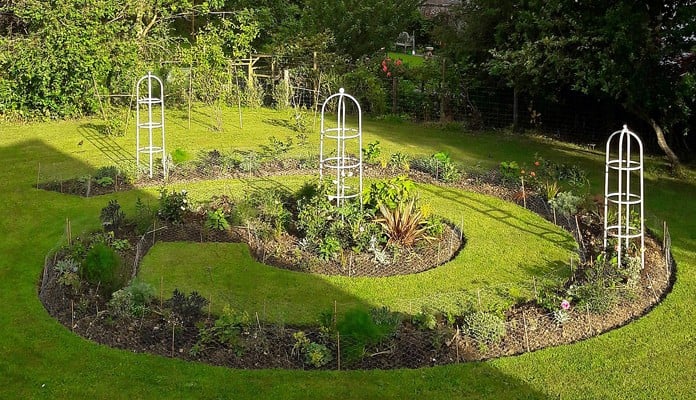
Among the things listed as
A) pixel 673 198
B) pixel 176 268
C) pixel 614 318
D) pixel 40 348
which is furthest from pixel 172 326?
pixel 673 198

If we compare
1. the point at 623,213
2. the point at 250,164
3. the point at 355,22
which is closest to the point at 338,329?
the point at 623,213

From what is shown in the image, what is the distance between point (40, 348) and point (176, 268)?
2.46 m

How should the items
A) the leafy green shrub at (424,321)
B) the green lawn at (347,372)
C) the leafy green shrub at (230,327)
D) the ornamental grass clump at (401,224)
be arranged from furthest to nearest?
the ornamental grass clump at (401,224) < the leafy green shrub at (424,321) < the leafy green shrub at (230,327) < the green lawn at (347,372)

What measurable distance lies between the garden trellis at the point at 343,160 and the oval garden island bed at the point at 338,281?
331 mm

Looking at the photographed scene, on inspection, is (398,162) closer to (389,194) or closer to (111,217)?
(389,194)

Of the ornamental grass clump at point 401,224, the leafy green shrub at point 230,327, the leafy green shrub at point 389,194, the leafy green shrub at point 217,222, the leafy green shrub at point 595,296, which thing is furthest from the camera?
the leafy green shrub at point 217,222

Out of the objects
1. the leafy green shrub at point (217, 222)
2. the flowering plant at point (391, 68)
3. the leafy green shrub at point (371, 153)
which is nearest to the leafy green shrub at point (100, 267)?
the leafy green shrub at point (217, 222)

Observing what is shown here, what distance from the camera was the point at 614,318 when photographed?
8602 millimetres

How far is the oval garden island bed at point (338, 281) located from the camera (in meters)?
7.86

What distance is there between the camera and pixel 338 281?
9.75m

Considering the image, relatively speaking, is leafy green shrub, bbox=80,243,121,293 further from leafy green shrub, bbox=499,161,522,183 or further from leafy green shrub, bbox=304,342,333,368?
leafy green shrub, bbox=499,161,522,183

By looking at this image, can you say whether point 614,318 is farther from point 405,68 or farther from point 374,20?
point 374,20

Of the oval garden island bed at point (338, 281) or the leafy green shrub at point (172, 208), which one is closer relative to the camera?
the oval garden island bed at point (338, 281)

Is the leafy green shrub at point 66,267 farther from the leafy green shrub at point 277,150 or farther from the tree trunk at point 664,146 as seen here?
the tree trunk at point 664,146
